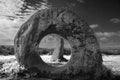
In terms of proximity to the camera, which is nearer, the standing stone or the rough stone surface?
the rough stone surface

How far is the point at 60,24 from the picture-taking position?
927 cm

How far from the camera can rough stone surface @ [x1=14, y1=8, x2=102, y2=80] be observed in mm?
8883

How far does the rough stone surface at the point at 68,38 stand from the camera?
888cm

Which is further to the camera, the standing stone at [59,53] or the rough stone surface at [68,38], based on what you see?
the standing stone at [59,53]

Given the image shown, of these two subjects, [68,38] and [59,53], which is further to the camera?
[59,53]

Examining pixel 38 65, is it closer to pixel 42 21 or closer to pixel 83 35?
pixel 42 21

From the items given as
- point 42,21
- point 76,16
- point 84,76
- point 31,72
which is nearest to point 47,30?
point 42,21

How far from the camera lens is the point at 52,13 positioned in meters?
9.34

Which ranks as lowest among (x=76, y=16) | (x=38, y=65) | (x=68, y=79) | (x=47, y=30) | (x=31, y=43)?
(x=68, y=79)

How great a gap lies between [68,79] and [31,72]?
215 centimetres

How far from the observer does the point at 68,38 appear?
31.1 ft

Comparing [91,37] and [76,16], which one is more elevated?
[76,16]

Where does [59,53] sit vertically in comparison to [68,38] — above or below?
below

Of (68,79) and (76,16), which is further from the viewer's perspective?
(76,16)
